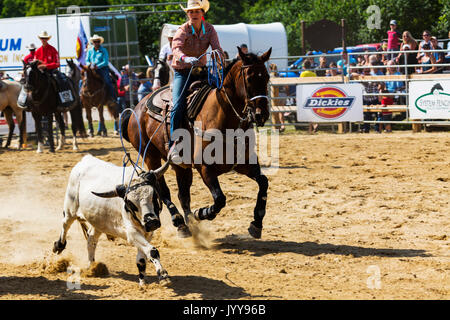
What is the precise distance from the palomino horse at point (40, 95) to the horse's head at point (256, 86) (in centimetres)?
→ 919

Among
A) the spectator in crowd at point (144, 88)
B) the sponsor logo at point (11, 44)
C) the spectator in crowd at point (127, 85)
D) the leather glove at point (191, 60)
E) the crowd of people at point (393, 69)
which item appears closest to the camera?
the leather glove at point (191, 60)

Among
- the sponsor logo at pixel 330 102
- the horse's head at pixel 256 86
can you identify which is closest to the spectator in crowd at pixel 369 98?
the sponsor logo at pixel 330 102

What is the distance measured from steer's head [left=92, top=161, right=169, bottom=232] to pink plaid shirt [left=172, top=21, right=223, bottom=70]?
2334mm

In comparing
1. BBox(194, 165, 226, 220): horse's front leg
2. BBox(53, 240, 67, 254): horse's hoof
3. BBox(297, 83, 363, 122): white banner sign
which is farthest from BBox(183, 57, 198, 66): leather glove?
BBox(297, 83, 363, 122): white banner sign

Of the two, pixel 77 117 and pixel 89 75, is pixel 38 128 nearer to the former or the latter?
pixel 77 117

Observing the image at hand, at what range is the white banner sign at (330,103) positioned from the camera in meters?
16.8

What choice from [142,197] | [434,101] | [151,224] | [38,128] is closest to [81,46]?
[38,128]

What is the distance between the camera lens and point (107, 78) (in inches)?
725

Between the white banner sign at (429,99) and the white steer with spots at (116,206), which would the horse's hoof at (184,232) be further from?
the white banner sign at (429,99)

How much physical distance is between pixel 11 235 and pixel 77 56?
15.0 m

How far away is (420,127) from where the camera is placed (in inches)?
638

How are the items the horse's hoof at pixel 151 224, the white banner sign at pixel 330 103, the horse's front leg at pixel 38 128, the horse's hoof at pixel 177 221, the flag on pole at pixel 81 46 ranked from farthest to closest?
1. the flag on pole at pixel 81 46
2. the white banner sign at pixel 330 103
3. the horse's front leg at pixel 38 128
4. the horse's hoof at pixel 177 221
5. the horse's hoof at pixel 151 224

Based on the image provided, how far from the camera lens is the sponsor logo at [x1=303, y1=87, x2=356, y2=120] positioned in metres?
16.9

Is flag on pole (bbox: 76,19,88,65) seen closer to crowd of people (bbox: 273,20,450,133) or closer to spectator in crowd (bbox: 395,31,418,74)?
crowd of people (bbox: 273,20,450,133)
